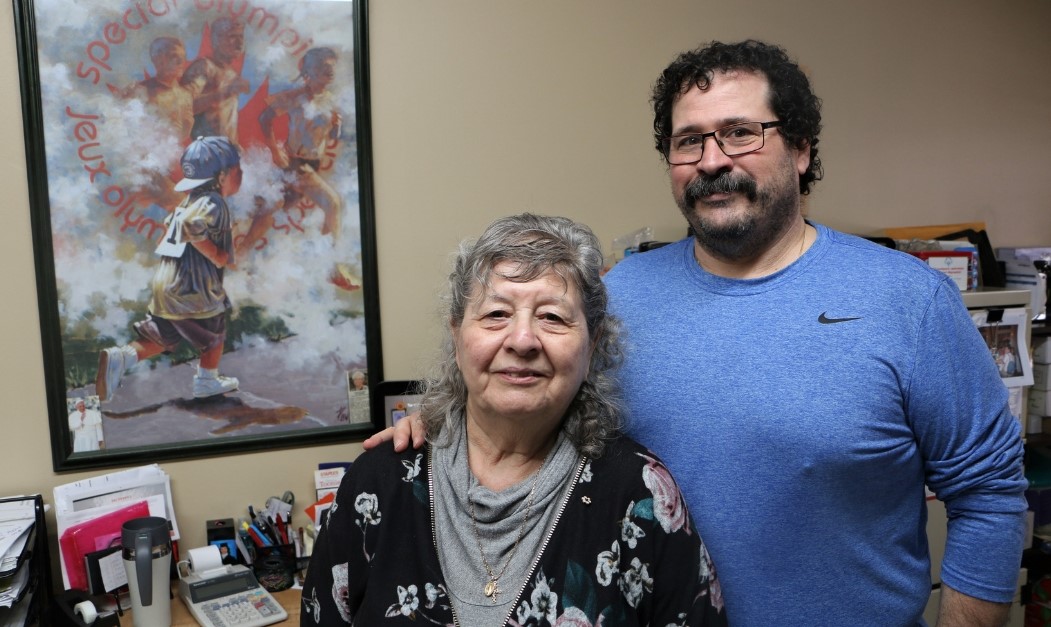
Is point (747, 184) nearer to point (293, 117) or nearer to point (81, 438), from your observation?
point (293, 117)

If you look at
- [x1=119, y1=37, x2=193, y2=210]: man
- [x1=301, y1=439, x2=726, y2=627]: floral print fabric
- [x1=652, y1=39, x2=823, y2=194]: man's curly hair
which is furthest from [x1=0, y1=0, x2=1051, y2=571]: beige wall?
[x1=301, y1=439, x2=726, y2=627]: floral print fabric

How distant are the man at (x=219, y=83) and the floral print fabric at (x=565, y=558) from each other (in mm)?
1275

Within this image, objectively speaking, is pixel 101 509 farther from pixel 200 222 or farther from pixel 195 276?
pixel 200 222

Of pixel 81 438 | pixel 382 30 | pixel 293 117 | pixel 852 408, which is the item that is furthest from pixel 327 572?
pixel 382 30

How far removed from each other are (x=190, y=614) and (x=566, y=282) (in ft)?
4.79

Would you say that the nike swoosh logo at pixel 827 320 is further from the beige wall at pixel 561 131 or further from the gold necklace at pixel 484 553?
the beige wall at pixel 561 131

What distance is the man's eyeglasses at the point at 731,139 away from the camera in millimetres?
1430

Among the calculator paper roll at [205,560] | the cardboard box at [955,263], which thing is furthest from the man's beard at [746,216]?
the calculator paper roll at [205,560]

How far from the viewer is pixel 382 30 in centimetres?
234

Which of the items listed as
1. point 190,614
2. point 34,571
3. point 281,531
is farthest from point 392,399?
point 34,571

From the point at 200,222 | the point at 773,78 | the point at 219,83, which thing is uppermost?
the point at 219,83

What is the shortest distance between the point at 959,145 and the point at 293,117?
2562mm

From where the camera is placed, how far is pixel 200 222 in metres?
2.20

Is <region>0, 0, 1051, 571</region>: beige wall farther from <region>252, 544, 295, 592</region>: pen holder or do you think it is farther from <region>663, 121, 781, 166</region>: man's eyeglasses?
<region>663, 121, 781, 166</region>: man's eyeglasses
